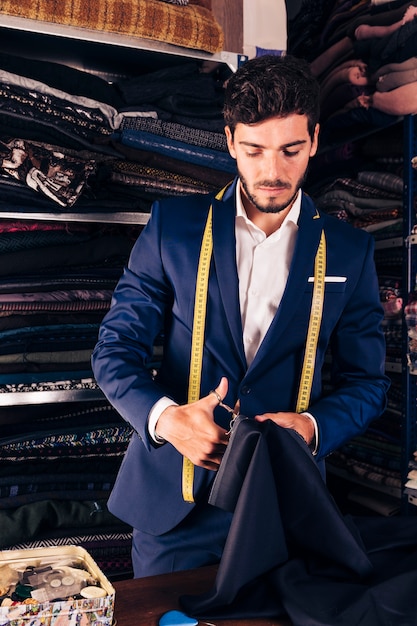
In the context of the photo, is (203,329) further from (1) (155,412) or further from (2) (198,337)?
(1) (155,412)

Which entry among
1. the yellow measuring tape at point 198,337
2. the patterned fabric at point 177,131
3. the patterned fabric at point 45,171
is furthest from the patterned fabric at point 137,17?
the yellow measuring tape at point 198,337

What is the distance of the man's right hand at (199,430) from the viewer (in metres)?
1.11

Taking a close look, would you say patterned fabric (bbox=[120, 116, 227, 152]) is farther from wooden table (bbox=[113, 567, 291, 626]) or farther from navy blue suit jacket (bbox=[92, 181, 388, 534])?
wooden table (bbox=[113, 567, 291, 626])

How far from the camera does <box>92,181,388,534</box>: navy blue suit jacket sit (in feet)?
4.79

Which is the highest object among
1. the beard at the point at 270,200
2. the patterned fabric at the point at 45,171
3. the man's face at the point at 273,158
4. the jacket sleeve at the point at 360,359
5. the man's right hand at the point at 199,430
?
the patterned fabric at the point at 45,171

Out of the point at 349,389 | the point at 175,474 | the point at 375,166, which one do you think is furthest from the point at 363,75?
the point at 175,474

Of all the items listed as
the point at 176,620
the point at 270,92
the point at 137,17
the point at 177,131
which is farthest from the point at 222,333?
the point at 137,17

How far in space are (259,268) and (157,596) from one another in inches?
29.5

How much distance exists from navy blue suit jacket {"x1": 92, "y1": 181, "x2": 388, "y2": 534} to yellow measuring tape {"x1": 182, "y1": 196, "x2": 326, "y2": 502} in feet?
0.05

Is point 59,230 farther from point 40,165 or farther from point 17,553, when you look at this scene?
point 17,553

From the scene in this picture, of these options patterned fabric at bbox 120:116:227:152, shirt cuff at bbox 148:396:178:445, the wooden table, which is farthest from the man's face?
patterned fabric at bbox 120:116:227:152

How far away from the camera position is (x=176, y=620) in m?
0.98

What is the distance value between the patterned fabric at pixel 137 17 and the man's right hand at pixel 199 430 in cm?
141

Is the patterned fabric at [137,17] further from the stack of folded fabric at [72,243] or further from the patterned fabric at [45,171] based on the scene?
the patterned fabric at [45,171]
